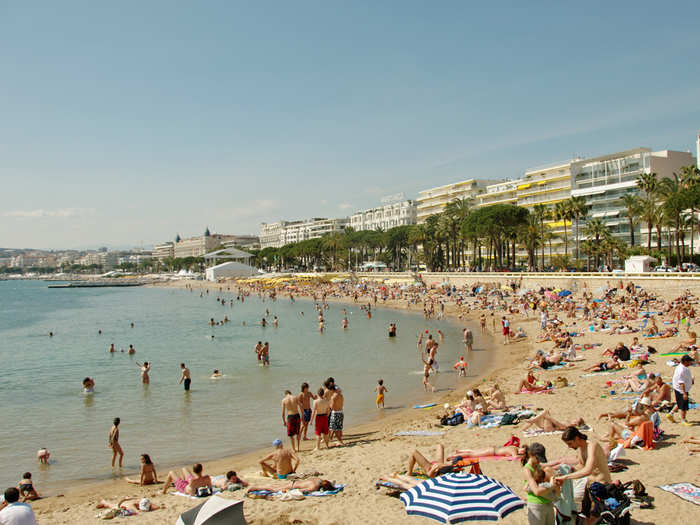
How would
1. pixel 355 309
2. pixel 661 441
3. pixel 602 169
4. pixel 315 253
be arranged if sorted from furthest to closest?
1. pixel 315 253
2. pixel 602 169
3. pixel 355 309
4. pixel 661 441

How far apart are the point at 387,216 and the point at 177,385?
105 metres

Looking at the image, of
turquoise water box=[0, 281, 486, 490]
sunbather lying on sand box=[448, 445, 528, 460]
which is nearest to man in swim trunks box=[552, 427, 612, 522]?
sunbather lying on sand box=[448, 445, 528, 460]

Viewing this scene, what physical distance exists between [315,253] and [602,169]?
195 ft

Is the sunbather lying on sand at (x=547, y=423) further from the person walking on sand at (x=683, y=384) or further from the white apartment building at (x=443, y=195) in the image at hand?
the white apartment building at (x=443, y=195)

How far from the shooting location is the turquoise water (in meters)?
11.9

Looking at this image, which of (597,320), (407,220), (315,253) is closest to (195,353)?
(597,320)

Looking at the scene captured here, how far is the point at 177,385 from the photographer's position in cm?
1853

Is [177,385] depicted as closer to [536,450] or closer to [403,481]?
[403,481]

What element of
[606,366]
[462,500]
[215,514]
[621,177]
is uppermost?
[621,177]

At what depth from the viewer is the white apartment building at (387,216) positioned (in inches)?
4496

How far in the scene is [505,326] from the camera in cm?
2575

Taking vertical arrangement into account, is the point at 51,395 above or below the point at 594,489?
below

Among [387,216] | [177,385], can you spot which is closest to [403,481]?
[177,385]

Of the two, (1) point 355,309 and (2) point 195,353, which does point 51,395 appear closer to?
(2) point 195,353
